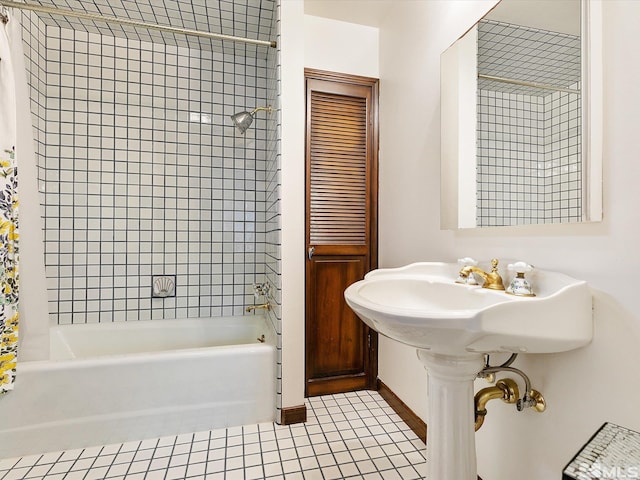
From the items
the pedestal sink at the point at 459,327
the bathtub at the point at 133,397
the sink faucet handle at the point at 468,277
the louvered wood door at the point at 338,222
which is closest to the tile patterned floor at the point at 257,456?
the bathtub at the point at 133,397

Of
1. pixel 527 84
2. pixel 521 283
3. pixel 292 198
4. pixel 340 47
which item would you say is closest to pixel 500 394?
pixel 521 283

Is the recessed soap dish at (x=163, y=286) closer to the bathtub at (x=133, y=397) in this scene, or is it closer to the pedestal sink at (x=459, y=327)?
the bathtub at (x=133, y=397)

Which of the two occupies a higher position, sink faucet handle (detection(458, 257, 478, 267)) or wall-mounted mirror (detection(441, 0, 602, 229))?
wall-mounted mirror (detection(441, 0, 602, 229))

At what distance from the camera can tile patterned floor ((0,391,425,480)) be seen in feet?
4.41

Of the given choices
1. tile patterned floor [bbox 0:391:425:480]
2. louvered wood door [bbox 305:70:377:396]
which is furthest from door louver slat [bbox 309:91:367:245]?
tile patterned floor [bbox 0:391:425:480]

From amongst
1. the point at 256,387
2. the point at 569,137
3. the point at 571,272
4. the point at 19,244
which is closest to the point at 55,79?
the point at 19,244

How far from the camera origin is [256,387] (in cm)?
172

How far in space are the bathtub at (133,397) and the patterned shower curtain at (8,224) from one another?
0.10 meters

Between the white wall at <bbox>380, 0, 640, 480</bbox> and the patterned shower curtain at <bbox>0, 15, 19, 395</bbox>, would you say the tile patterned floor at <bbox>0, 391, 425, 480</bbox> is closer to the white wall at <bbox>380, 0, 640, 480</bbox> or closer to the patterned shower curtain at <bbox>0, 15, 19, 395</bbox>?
the white wall at <bbox>380, 0, 640, 480</bbox>

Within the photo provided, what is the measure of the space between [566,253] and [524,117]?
48 cm

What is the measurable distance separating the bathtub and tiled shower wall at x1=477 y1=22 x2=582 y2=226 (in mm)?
1341

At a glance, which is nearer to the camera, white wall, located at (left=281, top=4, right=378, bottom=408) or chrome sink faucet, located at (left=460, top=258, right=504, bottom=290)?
chrome sink faucet, located at (left=460, top=258, right=504, bottom=290)

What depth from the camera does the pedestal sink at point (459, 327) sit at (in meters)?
0.75

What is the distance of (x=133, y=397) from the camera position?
157 centimetres
